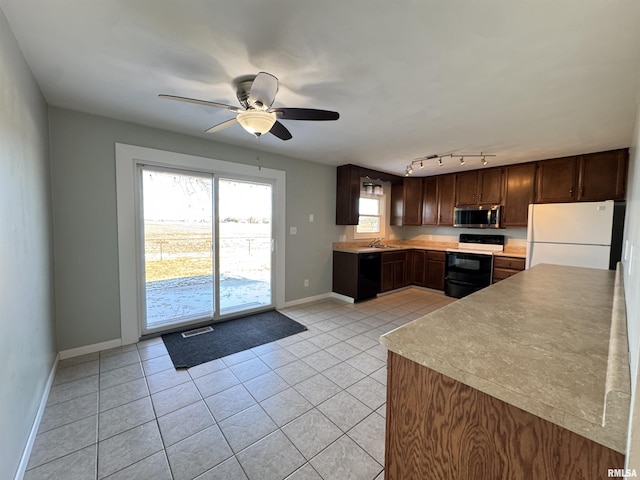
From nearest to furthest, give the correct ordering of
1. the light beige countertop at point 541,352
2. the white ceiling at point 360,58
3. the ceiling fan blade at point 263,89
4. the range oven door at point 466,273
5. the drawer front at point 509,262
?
the light beige countertop at point 541,352 → the white ceiling at point 360,58 → the ceiling fan blade at point 263,89 → the drawer front at point 509,262 → the range oven door at point 466,273

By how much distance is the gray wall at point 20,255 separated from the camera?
1.32m

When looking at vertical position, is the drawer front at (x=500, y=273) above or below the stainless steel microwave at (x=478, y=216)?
below

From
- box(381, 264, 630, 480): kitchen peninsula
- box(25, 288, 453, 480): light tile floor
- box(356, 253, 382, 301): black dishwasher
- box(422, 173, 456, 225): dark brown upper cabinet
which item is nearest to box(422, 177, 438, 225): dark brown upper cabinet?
box(422, 173, 456, 225): dark brown upper cabinet

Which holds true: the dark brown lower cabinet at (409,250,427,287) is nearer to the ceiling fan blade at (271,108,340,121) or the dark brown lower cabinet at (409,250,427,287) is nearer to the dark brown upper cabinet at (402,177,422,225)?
the dark brown upper cabinet at (402,177,422,225)

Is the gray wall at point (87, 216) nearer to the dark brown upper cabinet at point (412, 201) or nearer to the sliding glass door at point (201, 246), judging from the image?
the sliding glass door at point (201, 246)

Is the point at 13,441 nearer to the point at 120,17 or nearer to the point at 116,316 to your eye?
the point at 116,316

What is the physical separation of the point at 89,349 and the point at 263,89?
300 cm

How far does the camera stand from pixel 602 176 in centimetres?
353

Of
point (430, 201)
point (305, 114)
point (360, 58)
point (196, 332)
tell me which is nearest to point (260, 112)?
point (305, 114)

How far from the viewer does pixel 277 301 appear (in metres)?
4.07

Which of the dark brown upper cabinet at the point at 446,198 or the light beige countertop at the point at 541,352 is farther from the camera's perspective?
the dark brown upper cabinet at the point at 446,198

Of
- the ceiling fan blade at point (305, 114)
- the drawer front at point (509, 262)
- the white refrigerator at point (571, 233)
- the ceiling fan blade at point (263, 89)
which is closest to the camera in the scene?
the ceiling fan blade at point (263, 89)

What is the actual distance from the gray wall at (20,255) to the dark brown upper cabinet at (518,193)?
18.1ft

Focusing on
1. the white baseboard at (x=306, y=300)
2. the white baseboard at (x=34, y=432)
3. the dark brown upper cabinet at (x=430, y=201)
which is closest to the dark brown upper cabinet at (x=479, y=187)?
the dark brown upper cabinet at (x=430, y=201)
